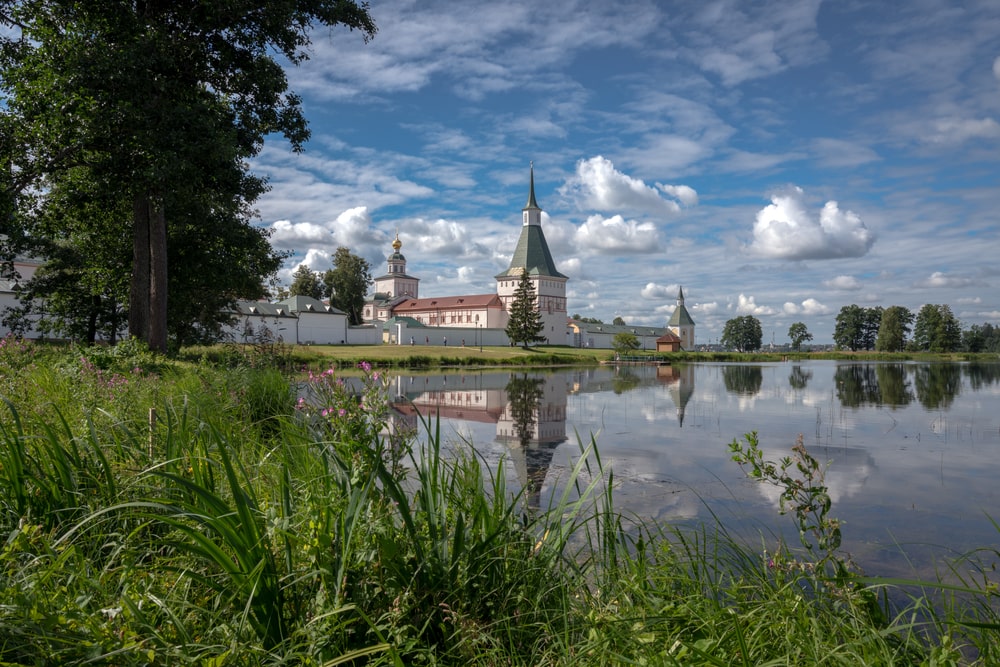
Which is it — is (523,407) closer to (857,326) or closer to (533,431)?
(533,431)

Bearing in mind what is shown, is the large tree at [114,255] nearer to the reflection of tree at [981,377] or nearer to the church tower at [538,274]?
the reflection of tree at [981,377]

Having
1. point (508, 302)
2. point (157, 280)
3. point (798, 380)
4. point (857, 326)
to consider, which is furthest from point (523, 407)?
point (857, 326)

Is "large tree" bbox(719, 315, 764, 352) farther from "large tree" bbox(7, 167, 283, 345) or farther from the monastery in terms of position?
"large tree" bbox(7, 167, 283, 345)

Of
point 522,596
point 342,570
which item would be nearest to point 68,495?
point 342,570

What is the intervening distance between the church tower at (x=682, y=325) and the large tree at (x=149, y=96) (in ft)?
362

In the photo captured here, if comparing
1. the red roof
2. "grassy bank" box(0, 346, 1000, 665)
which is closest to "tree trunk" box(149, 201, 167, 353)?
"grassy bank" box(0, 346, 1000, 665)

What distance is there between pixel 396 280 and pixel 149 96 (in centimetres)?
10069

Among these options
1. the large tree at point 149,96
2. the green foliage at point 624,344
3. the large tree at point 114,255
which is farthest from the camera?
the green foliage at point 624,344

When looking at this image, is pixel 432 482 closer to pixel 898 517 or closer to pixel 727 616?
pixel 727 616

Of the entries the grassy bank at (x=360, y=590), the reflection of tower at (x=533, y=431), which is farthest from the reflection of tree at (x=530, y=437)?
the grassy bank at (x=360, y=590)

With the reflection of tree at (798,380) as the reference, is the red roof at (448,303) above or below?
above

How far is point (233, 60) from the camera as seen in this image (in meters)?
12.9

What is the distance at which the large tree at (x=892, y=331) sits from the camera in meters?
90.6

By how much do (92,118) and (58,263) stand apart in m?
12.1
